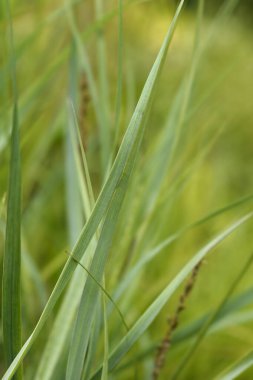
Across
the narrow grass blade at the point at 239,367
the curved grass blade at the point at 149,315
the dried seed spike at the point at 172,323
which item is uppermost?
the curved grass blade at the point at 149,315

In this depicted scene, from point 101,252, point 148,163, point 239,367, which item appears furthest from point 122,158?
point 148,163

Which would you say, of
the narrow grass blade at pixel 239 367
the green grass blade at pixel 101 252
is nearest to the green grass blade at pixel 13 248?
the green grass blade at pixel 101 252

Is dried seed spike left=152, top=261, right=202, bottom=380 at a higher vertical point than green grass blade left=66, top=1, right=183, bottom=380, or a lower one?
lower

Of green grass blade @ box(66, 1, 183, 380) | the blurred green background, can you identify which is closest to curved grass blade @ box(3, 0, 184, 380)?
green grass blade @ box(66, 1, 183, 380)

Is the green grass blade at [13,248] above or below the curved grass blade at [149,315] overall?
above

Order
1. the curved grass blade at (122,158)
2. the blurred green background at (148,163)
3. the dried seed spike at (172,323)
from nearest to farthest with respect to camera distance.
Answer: the curved grass blade at (122,158), the dried seed spike at (172,323), the blurred green background at (148,163)

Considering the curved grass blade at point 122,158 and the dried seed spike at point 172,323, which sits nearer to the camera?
the curved grass blade at point 122,158

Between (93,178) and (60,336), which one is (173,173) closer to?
(60,336)

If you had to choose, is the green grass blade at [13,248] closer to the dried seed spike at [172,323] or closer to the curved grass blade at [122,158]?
the curved grass blade at [122,158]

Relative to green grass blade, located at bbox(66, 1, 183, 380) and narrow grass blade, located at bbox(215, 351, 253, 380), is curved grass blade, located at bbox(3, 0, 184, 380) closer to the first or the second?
green grass blade, located at bbox(66, 1, 183, 380)
